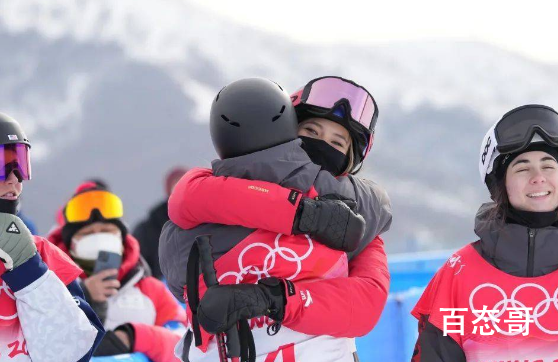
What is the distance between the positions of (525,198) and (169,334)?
2714mm

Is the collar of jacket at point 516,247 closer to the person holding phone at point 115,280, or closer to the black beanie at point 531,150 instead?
the black beanie at point 531,150

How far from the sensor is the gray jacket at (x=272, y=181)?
9.80 ft

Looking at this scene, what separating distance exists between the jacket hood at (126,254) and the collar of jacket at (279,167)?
2570mm

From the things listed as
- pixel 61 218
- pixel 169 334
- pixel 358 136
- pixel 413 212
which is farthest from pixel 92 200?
pixel 413 212

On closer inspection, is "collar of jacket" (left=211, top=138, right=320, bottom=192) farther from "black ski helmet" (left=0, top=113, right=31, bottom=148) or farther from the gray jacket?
"black ski helmet" (left=0, top=113, right=31, bottom=148)

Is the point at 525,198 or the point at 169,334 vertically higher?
the point at 525,198

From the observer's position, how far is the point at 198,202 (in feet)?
9.72

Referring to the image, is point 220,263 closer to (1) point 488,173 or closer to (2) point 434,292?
(2) point 434,292

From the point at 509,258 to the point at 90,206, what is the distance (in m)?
3.09

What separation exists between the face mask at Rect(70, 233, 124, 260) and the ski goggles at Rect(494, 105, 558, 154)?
2.80 meters

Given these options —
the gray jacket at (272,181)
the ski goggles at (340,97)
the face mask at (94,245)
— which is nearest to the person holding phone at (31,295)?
the gray jacket at (272,181)

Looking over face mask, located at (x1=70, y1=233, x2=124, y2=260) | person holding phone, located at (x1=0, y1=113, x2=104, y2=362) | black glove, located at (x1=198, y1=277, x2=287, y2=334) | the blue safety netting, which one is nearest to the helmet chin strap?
person holding phone, located at (x1=0, y1=113, x2=104, y2=362)

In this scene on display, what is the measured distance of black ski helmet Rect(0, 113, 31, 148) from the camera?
3.26m

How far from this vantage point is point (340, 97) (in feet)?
11.1
